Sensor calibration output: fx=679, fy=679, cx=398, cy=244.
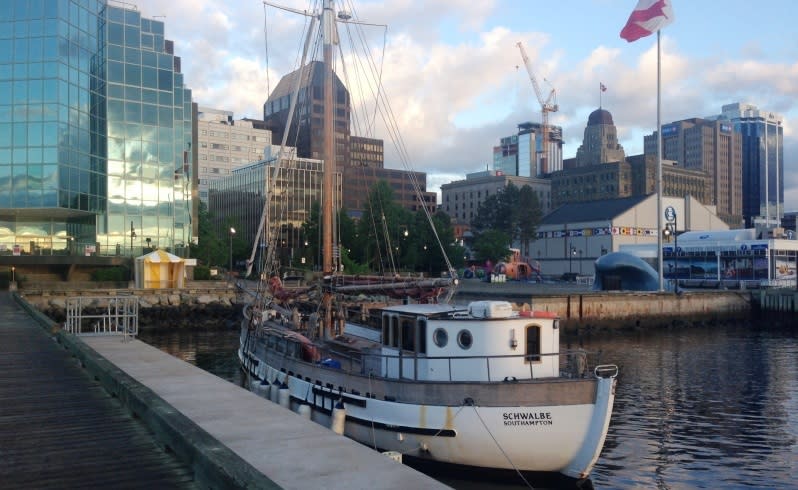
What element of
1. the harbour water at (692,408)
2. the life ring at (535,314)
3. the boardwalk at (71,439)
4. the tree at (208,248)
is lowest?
the harbour water at (692,408)

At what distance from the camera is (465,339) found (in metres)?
19.2

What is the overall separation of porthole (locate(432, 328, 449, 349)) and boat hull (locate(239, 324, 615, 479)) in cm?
153

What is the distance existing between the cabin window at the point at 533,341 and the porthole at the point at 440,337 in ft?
7.47

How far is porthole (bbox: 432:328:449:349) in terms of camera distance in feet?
63.6

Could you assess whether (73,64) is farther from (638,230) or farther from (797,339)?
(638,230)

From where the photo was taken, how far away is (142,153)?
7850 cm

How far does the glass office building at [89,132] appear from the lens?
70.9 metres

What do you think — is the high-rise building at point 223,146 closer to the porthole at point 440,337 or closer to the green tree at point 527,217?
the green tree at point 527,217

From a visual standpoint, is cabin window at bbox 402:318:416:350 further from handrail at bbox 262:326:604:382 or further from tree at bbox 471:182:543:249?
tree at bbox 471:182:543:249

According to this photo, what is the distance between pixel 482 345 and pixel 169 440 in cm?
1084

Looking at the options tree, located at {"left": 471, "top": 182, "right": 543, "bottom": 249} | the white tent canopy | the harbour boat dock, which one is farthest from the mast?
tree, located at {"left": 471, "top": 182, "right": 543, "bottom": 249}

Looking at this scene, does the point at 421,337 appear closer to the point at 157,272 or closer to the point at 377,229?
the point at 157,272

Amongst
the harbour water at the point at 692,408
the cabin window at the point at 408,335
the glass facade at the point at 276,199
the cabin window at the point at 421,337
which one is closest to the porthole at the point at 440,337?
the cabin window at the point at 421,337

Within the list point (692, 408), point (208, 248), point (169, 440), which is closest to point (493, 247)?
point (208, 248)
